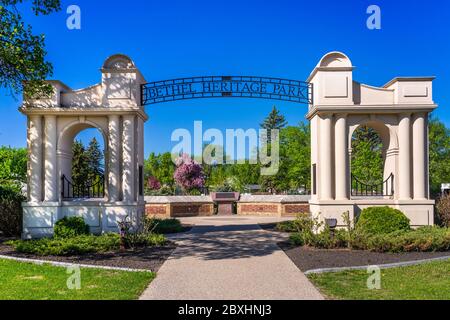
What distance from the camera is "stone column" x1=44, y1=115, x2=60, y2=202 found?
14250 mm

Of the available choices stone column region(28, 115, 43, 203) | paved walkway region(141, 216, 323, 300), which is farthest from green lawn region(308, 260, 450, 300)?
stone column region(28, 115, 43, 203)

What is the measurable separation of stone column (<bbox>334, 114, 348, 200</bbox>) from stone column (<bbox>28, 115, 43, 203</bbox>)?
33.0 ft

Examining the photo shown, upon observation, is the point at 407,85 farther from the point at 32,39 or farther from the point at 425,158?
the point at 32,39

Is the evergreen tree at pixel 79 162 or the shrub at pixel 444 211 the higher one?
the evergreen tree at pixel 79 162

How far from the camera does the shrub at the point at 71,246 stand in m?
11.0

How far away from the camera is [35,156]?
562 inches

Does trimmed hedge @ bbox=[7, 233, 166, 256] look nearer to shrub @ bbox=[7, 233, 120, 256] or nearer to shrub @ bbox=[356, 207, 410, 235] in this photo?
shrub @ bbox=[7, 233, 120, 256]

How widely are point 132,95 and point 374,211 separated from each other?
8814 mm

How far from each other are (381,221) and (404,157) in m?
2.73

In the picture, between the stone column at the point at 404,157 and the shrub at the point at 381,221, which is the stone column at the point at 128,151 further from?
the stone column at the point at 404,157

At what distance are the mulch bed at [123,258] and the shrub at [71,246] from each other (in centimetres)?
23

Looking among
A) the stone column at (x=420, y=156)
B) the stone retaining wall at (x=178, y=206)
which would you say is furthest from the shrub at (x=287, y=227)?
the stone retaining wall at (x=178, y=206)

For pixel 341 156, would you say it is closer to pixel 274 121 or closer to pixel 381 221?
pixel 381 221
